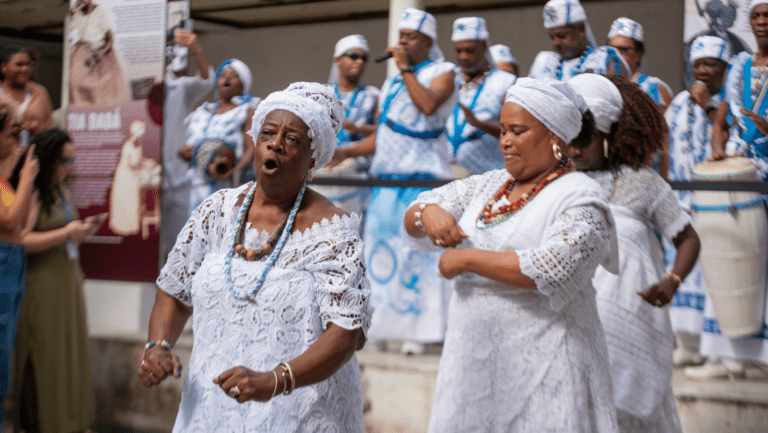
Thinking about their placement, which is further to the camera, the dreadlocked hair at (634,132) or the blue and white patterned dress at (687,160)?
the blue and white patterned dress at (687,160)

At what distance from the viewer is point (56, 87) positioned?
14.9 m

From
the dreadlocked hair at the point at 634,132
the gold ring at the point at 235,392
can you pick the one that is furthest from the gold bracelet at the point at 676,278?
the gold ring at the point at 235,392

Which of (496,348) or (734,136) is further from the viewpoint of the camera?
(734,136)

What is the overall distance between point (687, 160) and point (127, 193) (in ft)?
11.8

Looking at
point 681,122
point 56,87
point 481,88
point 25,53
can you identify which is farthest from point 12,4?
point 56,87

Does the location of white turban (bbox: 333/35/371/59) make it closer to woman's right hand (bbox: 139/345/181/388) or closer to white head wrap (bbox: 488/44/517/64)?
white head wrap (bbox: 488/44/517/64)

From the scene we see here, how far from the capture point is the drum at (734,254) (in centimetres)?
364

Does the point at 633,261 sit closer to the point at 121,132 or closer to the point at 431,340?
the point at 431,340

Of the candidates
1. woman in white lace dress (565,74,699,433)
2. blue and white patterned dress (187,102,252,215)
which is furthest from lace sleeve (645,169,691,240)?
blue and white patterned dress (187,102,252,215)

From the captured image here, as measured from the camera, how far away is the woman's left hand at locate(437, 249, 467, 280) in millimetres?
2312

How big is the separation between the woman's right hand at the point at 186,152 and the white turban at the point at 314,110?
3147 mm

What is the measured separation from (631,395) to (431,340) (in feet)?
5.24

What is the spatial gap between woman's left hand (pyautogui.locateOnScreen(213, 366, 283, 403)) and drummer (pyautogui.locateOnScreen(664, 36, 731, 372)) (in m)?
2.58

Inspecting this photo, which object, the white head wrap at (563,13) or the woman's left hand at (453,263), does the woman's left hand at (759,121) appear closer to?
the white head wrap at (563,13)
